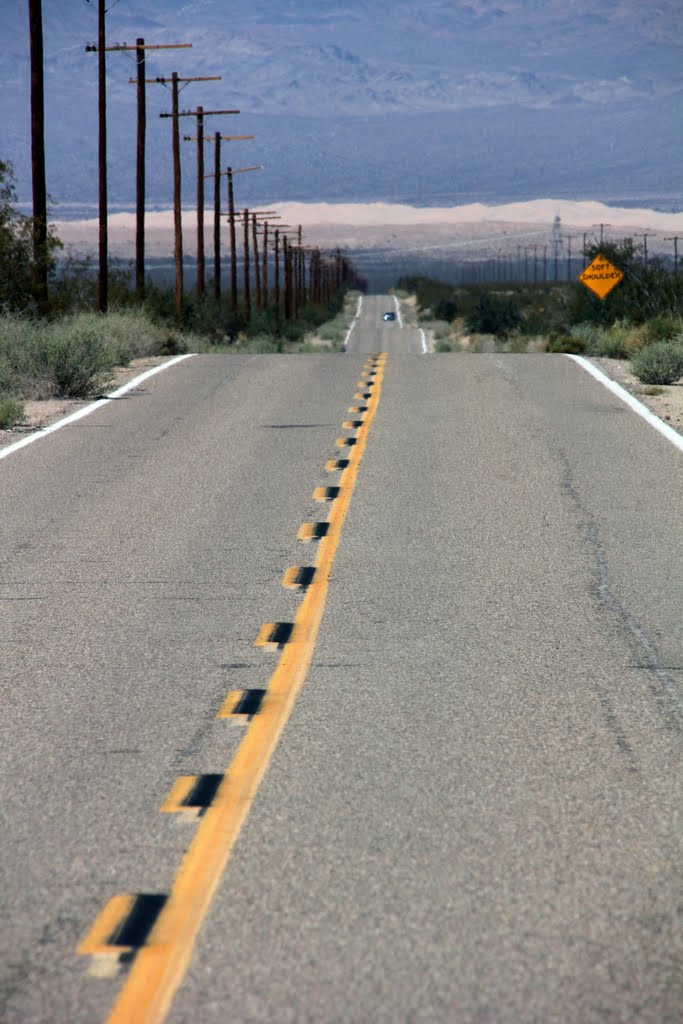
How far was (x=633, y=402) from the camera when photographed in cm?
2120

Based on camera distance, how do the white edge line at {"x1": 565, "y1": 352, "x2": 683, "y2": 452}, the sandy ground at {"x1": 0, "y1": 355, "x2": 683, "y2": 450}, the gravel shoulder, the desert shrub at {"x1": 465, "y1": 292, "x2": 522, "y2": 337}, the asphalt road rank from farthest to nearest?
the desert shrub at {"x1": 465, "y1": 292, "x2": 522, "y2": 337}, the gravel shoulder, the sandy ground at {"x1": 0, "y1": 355, "x2": 683, "y2": 450}, the white edge line at {"x1": 565, "y1": 352, "x2": 683, "y2": 452}, the asphalt road

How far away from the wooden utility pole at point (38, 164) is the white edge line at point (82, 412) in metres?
4.62

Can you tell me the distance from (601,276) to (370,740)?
34.1m

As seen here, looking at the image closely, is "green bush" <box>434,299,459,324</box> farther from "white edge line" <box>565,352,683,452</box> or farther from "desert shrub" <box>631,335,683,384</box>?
"desert shrub" <box>631,335,683,384</box>

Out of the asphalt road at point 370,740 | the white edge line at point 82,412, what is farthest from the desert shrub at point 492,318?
the asphalt road at point 370,740

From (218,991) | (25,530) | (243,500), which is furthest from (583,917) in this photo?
(243,500)

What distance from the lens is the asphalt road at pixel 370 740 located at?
439 cm

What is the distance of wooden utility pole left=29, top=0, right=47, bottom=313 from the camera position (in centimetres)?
3219

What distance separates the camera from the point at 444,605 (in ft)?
30.2

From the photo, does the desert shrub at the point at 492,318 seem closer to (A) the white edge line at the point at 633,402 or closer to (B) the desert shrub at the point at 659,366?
(A) the white edge line at the point at 633,402

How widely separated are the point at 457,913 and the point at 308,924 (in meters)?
0.46

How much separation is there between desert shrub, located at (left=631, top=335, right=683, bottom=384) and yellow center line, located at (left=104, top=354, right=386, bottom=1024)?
54.7 feet

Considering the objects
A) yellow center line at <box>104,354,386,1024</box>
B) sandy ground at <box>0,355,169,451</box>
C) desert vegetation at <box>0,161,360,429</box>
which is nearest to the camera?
yellow center line at <box>104,354,386,1024</box>

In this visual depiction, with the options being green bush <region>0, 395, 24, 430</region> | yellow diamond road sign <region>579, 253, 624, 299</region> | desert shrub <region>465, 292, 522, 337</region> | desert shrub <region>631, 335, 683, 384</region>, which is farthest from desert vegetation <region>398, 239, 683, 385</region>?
green bush <region>0, 395, 24, 430</region>
